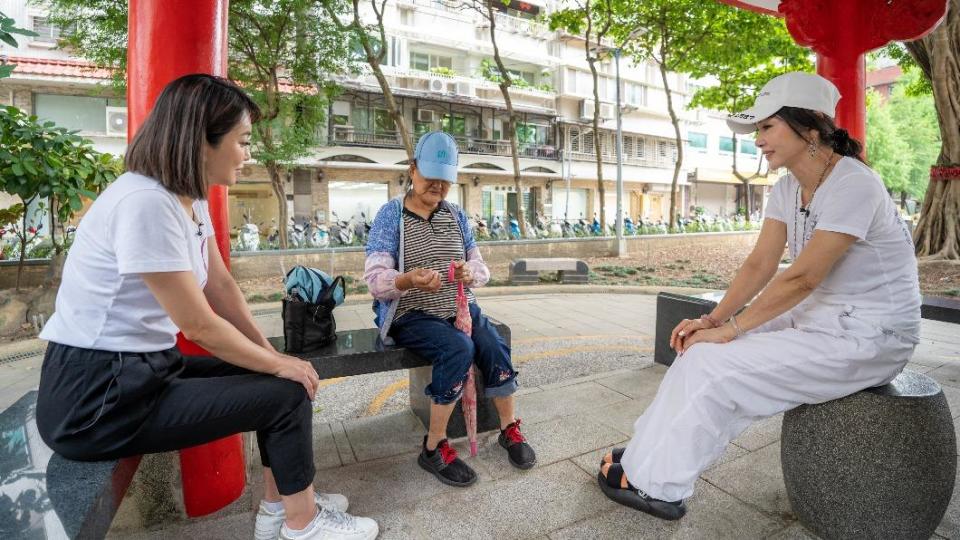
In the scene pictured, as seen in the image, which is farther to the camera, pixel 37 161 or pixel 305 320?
pixel 37 161

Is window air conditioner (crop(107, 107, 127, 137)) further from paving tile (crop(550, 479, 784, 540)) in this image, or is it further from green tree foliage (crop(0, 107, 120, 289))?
paving tile (crop(550, 479, 784, 540))

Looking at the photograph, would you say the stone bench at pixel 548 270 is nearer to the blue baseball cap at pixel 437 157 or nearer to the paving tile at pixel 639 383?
the paving tile at pixel 639 383

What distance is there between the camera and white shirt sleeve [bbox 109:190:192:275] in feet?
5.32

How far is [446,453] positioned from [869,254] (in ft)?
6.94

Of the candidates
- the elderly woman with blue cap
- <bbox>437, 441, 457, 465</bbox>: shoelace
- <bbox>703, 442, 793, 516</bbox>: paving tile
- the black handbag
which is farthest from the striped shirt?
<bbox>703, 442, 793, 516</bbox>: paving tile

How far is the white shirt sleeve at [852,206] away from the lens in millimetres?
2078

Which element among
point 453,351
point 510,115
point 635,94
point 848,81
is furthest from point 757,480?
point 635,94

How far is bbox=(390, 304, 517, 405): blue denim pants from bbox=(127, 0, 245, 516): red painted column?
97cm

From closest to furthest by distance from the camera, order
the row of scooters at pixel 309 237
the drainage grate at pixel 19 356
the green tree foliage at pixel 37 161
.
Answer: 1. the green tree foliage at pixel 37 161
2. the drainage grate at pixel 19 356
3. the row of scooters at pixel 309 237

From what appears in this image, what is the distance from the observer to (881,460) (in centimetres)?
205

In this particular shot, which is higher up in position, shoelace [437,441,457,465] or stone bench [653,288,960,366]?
stone bench [653,288,960,366]

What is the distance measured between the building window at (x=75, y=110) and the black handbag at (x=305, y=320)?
2074 cm

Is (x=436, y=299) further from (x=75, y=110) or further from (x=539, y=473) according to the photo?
(x=75, y=110)

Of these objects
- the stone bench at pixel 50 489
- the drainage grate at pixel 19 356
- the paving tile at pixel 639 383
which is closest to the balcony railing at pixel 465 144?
the drainage grate at pixel 19 356
